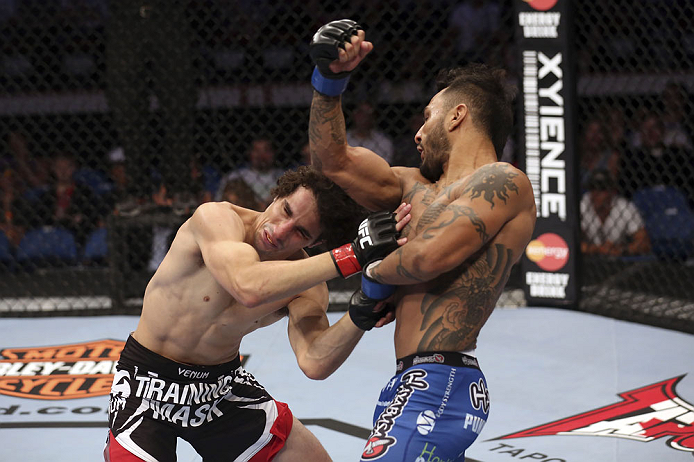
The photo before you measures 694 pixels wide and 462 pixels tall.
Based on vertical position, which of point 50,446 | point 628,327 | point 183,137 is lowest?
point 628,327

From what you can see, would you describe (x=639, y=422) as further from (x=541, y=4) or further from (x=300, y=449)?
(x=541, y=4)

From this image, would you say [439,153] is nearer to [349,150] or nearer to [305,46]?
[349,150]

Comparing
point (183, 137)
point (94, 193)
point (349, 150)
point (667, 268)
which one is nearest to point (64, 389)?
point (183, 137)

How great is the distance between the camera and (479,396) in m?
1.79

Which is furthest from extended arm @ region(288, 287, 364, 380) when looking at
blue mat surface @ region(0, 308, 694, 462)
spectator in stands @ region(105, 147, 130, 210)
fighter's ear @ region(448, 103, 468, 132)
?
spectator in stands @ region(105, 147, 130, 210)

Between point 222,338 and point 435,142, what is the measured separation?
0.80 m

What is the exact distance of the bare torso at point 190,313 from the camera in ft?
7.00

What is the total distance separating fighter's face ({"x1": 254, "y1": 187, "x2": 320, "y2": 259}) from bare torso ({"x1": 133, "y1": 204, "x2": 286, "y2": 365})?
128 mm

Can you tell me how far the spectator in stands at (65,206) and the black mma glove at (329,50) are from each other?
13.4 ft

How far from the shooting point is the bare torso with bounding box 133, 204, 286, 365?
2.13 m

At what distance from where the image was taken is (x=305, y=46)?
246 inches

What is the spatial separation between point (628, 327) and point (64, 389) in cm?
284

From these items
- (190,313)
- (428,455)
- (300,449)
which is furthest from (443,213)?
(300,449)

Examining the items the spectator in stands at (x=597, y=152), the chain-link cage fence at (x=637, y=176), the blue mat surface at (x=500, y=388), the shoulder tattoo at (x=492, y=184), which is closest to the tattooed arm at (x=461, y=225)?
the shoulder tattoo at (x=492, y=184)
